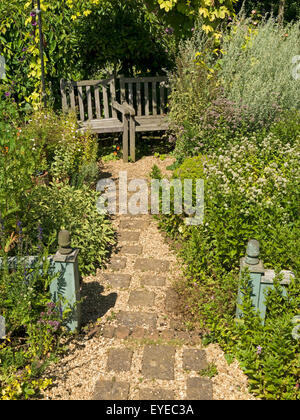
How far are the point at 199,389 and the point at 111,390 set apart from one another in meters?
0.62

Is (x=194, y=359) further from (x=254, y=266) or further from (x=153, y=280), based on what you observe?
(x=153, y=280)

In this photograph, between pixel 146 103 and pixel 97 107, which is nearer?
pixel 97 107

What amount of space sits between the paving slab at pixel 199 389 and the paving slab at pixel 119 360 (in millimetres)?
488

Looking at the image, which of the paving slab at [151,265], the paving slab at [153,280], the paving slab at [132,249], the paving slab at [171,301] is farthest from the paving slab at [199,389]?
the paving slab at [132,249]

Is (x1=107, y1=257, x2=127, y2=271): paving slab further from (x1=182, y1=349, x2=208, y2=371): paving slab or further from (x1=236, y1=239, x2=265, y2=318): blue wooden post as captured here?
(x1=236, y1=239, x2=265, y2=318): blue wooden post

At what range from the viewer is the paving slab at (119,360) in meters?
3.49

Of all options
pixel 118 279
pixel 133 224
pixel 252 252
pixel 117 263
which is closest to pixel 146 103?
pixel 133 224

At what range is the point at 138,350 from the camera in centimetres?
368

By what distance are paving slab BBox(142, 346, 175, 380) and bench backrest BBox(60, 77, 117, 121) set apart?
4880 millimetres

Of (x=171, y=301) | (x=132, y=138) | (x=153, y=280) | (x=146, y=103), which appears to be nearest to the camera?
(x=171, y=301)

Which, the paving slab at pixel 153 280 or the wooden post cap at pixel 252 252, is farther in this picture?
the paving slab at pixel 153 280

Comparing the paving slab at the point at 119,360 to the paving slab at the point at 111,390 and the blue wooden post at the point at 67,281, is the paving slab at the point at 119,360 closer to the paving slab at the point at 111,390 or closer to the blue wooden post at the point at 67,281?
the paving slab at the point at 111,390

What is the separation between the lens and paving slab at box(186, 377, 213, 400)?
3219 millimetres

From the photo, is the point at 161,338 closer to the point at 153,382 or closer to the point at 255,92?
the point at 153,382
